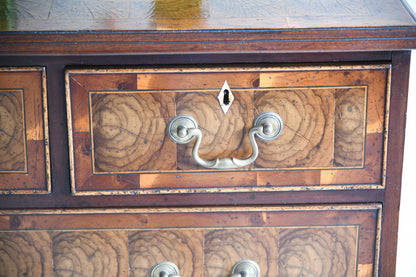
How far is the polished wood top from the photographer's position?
0.58 metres

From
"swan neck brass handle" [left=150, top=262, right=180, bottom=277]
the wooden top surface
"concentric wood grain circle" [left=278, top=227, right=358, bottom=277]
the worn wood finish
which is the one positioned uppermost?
the wooden top surface

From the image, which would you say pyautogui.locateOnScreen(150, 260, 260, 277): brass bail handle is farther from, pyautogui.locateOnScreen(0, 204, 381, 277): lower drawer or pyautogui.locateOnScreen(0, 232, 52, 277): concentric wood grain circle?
pyautogui.locateOnScreen(0, 232, 52, 277): concentric wood grain circle

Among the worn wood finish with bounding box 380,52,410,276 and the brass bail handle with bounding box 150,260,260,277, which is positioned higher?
the worn wood finish with bounding box 380,52,410,276

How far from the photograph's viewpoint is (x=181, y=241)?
67 centimetres

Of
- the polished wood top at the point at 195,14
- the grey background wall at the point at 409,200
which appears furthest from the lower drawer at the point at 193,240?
the grey background wall at the point at 409,200

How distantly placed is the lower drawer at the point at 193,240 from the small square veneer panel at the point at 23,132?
49 millimetres

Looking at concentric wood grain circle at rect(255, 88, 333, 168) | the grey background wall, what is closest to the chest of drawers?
concentric wood grain circle at rect(255, 88, 333, 168)

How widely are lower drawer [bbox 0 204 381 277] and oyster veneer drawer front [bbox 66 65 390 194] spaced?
4 cm

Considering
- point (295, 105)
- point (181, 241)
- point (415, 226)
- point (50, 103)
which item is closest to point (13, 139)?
point (50, 103)

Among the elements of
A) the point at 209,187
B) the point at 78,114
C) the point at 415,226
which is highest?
the point at 78,114

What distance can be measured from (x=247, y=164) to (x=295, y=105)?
103 mm

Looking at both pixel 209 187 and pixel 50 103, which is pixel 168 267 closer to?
pixel 209 187

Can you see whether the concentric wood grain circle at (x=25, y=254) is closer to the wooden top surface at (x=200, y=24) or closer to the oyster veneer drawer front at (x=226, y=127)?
the oyster veneer drawer front at (x=226, y=127)

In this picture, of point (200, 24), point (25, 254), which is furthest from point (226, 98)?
point (25, 254)
